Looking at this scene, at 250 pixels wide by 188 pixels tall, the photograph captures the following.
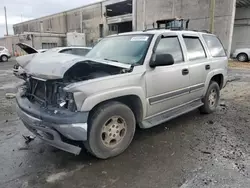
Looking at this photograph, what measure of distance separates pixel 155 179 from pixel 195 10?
20.8 meters

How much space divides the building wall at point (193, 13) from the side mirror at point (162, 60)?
18.1 metres

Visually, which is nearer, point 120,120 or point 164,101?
point 120,120

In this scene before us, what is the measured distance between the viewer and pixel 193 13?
2072cm

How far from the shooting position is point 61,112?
277 cm

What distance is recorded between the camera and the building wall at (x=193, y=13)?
18.9 metres

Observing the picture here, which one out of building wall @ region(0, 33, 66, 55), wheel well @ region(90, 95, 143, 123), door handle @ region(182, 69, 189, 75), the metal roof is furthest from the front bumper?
building wall @ region(0, 33, 66, 55)

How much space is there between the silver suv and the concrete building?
10790 mm

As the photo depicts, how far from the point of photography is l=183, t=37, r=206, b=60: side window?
435 centimetres

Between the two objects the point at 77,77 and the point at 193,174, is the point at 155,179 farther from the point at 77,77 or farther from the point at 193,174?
the point at 77,77

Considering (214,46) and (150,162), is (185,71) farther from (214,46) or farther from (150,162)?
(150,162)

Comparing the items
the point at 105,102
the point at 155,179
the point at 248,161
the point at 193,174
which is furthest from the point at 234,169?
the point at 105,102

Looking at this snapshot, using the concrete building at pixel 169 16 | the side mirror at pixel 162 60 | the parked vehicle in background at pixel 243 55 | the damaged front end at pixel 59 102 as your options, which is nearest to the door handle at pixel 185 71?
the side mirror at pixel 162 60

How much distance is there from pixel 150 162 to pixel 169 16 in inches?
852

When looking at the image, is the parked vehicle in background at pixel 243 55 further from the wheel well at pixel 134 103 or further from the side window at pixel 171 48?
the wheel well at pixel 134 103
